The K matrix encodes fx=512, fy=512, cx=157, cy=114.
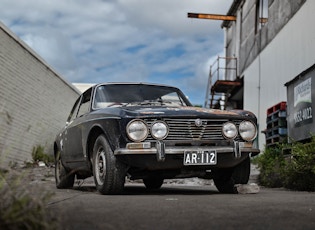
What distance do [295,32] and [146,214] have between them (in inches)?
445

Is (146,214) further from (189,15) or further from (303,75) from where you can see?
(189,15)

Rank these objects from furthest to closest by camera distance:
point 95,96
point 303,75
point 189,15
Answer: point 189,15, point 303,75, point 95,96

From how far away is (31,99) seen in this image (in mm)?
15258

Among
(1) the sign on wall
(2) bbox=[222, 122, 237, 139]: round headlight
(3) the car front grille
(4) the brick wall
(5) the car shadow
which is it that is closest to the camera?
(3) the car front grille

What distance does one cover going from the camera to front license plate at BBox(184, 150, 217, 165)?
5844 millimetres

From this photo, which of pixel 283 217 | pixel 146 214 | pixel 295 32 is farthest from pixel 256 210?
pixel 295 32

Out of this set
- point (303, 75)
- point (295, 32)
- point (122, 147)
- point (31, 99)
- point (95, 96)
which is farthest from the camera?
point (31, 99)

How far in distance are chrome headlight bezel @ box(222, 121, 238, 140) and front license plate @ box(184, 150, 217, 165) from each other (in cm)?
31

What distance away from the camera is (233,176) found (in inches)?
262

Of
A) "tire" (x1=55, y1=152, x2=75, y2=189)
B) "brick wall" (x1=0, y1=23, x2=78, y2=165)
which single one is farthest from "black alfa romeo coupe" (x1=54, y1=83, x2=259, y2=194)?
"brick wall" (x1=0, y1=23, x2=78, y2=165)

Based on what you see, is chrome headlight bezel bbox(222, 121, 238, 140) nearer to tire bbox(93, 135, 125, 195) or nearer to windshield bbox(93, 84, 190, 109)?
windshield bbox(93, 84, 190, 109)

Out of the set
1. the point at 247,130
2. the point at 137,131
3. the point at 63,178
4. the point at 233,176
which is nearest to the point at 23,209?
the point at 137,131

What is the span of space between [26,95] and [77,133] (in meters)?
8.08

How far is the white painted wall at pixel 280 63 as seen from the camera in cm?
1291
